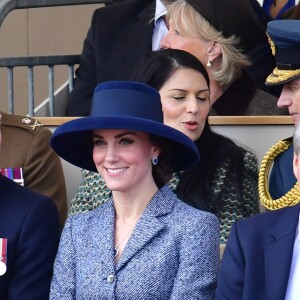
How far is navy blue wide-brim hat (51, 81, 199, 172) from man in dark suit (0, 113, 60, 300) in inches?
9.7

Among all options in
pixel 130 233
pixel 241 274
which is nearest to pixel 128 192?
pixel 130 233

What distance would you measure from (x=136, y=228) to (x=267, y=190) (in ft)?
2.32

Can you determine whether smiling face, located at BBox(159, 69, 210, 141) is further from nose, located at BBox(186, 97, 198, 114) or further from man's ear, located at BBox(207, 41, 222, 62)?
man's ear, located at BBox(207, 41, 222, 62)

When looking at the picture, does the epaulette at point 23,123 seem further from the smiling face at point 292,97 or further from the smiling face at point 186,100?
the smiling face at point 292,97

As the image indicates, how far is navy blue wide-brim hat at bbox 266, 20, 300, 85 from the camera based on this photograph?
4742 mm

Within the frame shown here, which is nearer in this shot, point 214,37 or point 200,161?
point 200,161

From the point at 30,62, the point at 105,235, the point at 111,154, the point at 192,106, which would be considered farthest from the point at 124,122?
the point at 30,62

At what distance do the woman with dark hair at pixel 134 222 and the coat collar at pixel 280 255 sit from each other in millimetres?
278

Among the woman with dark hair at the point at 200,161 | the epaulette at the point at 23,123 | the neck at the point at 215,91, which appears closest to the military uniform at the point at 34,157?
the epaulette at the point at 23,123

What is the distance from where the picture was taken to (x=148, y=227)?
14.0 feet

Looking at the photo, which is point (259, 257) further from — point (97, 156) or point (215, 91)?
point (215, 91)

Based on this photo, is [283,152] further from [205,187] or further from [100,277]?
[100,277]

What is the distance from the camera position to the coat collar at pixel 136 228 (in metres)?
4.26

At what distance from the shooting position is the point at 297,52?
4.77 m
